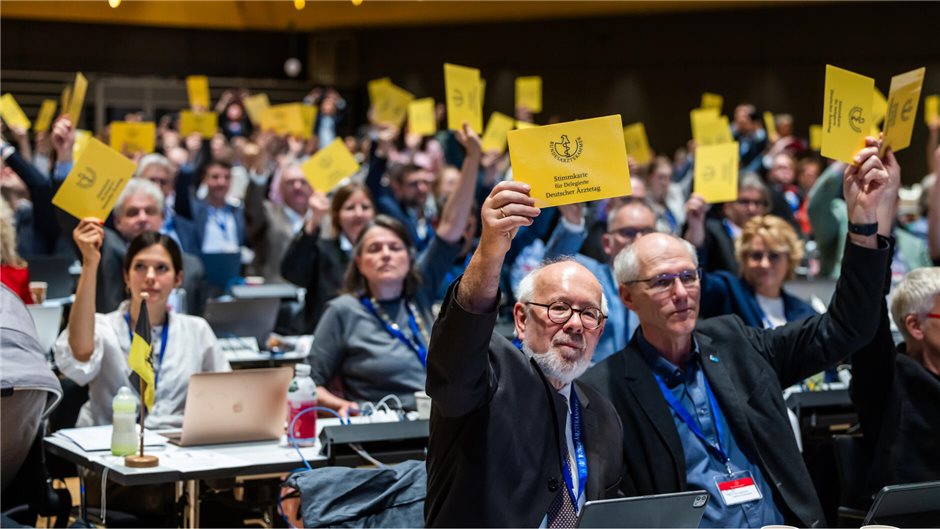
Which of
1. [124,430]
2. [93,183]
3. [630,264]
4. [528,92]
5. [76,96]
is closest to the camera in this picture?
[630,264]

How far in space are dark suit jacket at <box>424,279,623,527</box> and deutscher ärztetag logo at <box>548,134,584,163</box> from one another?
0.41 metres

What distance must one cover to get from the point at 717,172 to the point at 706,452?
2604mm

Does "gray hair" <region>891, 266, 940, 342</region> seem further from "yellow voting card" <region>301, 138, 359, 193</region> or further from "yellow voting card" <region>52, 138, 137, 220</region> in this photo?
"yellow voting card" <region>301, 138, 359, 193</region>

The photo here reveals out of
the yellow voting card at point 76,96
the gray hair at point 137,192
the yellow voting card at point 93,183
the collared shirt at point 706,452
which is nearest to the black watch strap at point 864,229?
the collared shirt at point 706,452

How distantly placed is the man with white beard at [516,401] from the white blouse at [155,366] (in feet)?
5.94

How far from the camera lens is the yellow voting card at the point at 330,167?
6.60m

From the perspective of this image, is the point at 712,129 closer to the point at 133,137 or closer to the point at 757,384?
the point at 133,137

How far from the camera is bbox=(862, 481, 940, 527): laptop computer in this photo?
2.66 metres

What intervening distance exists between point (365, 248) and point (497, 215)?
2386 mm

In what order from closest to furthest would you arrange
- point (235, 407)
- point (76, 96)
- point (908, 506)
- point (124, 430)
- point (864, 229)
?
point (908, 506), point (864, 229), point (124, 430), point (235, 407), point (76, 96)

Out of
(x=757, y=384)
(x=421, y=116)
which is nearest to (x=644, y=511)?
(x=757, y=384)

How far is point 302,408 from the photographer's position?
3801mm

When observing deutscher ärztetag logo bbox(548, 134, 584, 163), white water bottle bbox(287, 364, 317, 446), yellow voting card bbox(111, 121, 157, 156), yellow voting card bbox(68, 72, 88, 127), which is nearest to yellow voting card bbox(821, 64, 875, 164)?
deutscher ärztetag logo bbox(548, 134, 584, 163)

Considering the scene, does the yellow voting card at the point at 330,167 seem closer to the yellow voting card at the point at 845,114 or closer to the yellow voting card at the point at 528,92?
the yellow voting card at the point at 845,114
